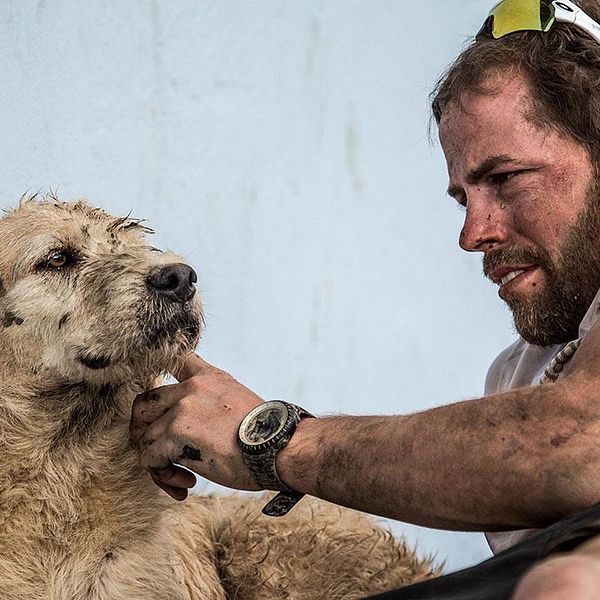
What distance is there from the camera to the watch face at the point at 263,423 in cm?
214

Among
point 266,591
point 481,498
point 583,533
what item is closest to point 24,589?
point 266,591

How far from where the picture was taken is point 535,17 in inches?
107

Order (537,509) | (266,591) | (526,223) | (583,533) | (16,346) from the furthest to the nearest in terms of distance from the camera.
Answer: (266,591) → (526,223) → (16,346) → (537,509) → (583,533)

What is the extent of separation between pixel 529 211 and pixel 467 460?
0.87m

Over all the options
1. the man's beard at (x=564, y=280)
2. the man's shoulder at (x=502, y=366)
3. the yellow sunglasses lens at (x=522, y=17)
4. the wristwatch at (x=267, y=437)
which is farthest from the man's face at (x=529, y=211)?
the wristwatch at (x=267, y=437)

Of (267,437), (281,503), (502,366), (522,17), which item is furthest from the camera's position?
(502,366)

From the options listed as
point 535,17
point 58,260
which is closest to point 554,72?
point 535,17

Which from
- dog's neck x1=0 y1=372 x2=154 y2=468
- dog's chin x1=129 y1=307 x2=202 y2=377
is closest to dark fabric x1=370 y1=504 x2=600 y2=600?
dog's chin x1=129 y1=307 x2=202 y2=377

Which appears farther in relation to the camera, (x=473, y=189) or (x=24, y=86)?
(x=24, y=86)

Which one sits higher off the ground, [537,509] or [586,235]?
[586,235]

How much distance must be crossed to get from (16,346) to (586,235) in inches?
55.4

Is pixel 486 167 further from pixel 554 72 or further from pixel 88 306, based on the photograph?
pixel 88 306

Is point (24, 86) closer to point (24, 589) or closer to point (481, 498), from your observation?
point (24, 589)

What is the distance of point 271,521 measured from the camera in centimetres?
292
